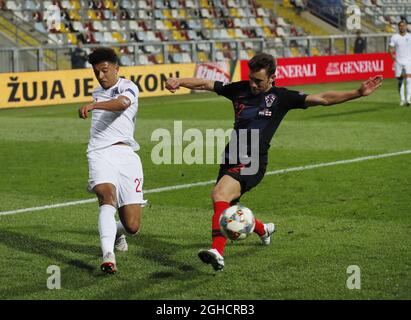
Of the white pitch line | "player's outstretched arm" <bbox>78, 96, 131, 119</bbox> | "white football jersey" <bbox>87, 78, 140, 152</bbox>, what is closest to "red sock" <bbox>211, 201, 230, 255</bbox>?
"white football jersey" <bbox>87, 78, 140, 152</bbox>

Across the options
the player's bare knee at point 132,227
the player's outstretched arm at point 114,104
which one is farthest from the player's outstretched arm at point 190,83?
the player's bare knee at point 132,227

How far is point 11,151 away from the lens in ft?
55.6

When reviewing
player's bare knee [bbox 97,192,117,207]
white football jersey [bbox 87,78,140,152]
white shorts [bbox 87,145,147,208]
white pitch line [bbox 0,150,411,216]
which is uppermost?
white football jersey [bbox 87,78,140,152]

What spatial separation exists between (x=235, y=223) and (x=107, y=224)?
3.63ft

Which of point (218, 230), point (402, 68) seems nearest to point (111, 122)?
point (218, 230)

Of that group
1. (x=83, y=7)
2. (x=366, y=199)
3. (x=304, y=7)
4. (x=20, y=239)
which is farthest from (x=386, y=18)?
(x=20, y=239)

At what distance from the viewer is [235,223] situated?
7746 millimetres

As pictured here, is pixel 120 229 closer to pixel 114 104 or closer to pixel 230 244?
pixel 230 244

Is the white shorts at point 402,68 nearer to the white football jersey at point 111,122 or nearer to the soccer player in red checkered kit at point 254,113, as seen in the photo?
the soccer player in red checkered kit at point 254,113

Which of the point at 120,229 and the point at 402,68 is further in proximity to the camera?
the point at 402,68

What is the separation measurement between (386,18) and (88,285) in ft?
137

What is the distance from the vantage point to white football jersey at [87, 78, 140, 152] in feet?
27.4

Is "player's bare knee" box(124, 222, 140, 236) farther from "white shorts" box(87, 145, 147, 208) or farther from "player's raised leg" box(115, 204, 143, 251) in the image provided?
"white shorts" box(87, 145, 147, 208)

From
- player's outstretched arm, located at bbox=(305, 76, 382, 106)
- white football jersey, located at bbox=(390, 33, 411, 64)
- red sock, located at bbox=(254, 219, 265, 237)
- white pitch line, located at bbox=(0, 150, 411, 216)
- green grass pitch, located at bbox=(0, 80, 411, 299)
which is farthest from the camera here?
white football jersey, located at bbox=(390, 33, 411, 64)
